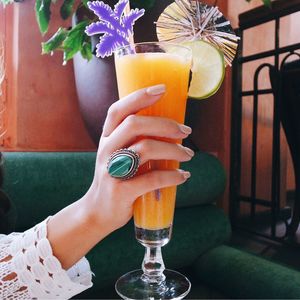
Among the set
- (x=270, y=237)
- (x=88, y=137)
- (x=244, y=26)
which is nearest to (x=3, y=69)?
(x=88, y=137)

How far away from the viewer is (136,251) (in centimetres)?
143

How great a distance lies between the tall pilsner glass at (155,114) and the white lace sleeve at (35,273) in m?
0.13

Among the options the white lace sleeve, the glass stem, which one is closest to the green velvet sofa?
the white lace sleeve

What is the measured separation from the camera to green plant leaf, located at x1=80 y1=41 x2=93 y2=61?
1.47 metres

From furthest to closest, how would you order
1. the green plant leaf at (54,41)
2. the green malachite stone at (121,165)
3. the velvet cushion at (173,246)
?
the green plant leaf at (54,41), the velvet cushion at (173,246), the green malachite stone at (121,165)

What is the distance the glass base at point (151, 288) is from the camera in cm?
68

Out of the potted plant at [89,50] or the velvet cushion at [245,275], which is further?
the potted plant at [89,50]

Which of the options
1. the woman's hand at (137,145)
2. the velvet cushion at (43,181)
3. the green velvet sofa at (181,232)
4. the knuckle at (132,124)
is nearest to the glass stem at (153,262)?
the woman's hand at (137,145)

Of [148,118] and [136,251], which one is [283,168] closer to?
[136,251]

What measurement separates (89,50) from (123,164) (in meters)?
1.04

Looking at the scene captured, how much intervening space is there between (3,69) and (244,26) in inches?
50.4

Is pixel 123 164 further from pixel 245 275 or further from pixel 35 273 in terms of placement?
pixel 245 275

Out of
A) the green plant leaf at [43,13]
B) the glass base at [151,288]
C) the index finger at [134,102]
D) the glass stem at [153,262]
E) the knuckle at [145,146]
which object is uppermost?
the green plant leaf at [43,13]

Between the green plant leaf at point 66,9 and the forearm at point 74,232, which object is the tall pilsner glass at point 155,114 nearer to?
the forearm at point 74,232
